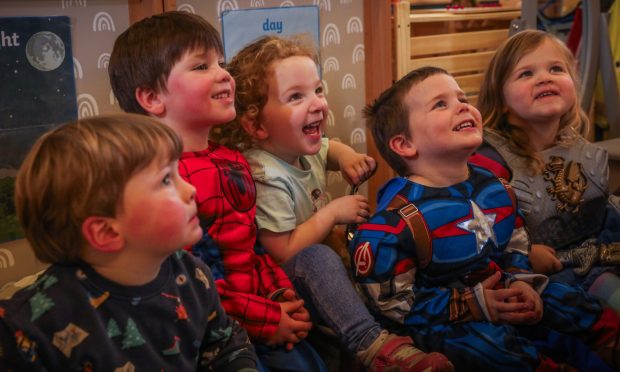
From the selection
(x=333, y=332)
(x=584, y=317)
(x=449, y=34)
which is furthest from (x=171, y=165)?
(x=449, y=34)

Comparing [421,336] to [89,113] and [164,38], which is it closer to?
[164,38]

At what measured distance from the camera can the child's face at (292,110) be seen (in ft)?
5.48

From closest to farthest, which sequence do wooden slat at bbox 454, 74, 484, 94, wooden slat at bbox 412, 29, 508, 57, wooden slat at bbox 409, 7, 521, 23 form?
wooden slat at bbox 412, 29, 508, 57 < wooden slat at bbox 409, 7, 521, 23 < wooden slat at bbox 454, 74, 484, 94

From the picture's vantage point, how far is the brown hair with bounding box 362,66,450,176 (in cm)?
167

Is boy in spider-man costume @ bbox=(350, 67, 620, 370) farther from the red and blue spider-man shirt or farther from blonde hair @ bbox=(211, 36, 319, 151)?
A: blonde hair @ bbox=(211, 36, 319, 151)

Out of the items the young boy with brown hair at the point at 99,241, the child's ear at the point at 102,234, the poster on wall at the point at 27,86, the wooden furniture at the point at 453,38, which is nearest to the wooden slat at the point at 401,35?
the wooden furniture at the point at 453,38

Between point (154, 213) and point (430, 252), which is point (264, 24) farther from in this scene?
point (154, 213)

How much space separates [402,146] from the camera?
65.8 inches

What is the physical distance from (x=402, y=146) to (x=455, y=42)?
1.41 m

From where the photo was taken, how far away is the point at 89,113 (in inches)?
70.4

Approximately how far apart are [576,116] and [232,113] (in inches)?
41.4

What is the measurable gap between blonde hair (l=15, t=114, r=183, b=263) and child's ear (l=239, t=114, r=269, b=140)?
611 millimetres

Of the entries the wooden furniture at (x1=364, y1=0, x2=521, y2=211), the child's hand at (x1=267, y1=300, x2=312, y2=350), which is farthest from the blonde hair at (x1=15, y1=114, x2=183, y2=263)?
the wooden furniture at (x1=364, y1=0, x2=521, y2=211)

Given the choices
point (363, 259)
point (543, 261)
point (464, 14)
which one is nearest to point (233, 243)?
point (363, 259)
